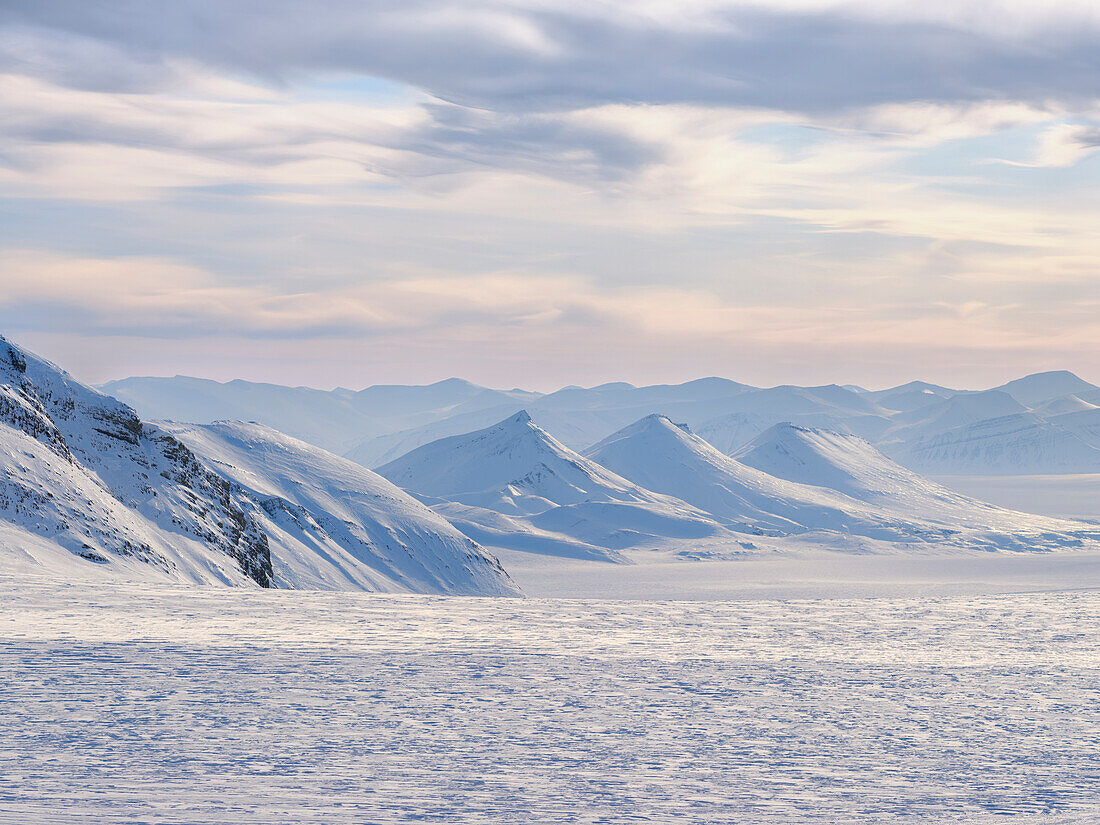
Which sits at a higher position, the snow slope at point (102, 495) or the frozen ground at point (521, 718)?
the snow slope at point (102, 495)

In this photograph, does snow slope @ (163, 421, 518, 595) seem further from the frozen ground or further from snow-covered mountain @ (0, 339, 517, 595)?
the frozen ground

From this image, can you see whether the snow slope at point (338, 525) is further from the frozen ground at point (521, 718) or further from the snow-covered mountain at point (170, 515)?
the frozen ground at point (521, 718)

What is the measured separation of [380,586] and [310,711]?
6807 cm

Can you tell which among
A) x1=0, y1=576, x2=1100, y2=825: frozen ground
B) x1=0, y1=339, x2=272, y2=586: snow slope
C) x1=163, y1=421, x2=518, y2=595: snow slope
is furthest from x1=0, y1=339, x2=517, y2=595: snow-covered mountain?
x1=0, y1=576, x2=1100, y2=825: frozen ground

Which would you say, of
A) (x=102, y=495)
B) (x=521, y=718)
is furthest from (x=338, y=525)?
(x=521, y=718)

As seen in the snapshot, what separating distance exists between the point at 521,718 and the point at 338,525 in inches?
3151

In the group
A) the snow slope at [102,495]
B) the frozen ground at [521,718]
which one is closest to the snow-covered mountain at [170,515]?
the snow slope at [102,495]

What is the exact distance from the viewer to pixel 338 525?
8988cm

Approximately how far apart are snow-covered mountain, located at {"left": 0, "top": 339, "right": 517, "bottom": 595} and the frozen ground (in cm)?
1162

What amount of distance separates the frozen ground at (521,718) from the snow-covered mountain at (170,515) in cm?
1162

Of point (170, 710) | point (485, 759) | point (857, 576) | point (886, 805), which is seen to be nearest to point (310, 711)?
point (170, 710)

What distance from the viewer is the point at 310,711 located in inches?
489

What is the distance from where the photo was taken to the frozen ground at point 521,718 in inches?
369

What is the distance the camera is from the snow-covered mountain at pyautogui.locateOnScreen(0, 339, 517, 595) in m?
31.4
